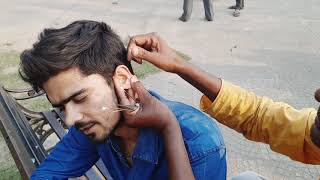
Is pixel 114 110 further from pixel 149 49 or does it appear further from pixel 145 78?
pixel 145 78

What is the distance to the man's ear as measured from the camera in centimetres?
174

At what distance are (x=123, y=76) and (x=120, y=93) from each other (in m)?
0.10

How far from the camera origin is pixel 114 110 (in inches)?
66.6

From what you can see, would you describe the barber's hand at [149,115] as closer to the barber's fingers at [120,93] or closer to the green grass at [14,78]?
the barber's fingers at [120,93]

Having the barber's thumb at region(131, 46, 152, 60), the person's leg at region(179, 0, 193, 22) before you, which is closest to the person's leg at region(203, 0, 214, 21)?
the person's leg at region(179, 0, 193, 22)

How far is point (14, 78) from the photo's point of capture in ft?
17.6

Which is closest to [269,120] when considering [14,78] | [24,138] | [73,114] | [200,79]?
[200,79]

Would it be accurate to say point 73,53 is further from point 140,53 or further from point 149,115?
point 149,115

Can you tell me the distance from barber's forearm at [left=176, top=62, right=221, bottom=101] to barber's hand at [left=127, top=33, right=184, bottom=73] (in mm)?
32

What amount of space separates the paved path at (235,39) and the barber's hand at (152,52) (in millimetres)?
1899

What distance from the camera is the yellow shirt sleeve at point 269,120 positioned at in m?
1.81

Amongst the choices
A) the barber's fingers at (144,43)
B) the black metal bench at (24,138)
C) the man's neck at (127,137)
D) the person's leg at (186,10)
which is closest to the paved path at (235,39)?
the person's leg at (186,10)

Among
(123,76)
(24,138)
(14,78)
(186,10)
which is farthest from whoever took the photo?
(186,10)

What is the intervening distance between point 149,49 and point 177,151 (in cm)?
54
